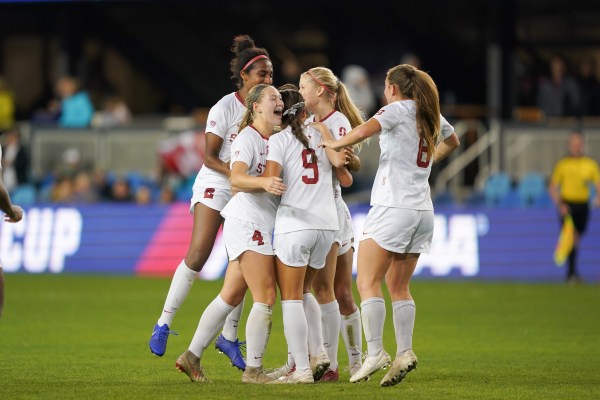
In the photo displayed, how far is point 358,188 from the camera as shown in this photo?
2367 cm

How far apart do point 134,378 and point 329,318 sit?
4.94 ft

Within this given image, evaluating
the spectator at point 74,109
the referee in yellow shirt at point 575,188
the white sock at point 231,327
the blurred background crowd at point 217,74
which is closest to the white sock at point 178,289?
the white sock at point 231,327

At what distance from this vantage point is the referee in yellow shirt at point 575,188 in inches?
784

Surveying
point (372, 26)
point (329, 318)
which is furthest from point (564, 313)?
point (372, 26)

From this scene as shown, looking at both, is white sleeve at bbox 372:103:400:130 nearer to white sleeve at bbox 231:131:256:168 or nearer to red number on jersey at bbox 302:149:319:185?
red number on jersey at bbox 302:149:319:185

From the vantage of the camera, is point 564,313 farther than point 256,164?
Yes

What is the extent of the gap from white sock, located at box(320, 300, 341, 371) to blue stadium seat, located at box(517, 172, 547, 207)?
12502mm

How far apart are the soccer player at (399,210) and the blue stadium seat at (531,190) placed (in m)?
12.6

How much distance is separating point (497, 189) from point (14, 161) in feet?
28.4

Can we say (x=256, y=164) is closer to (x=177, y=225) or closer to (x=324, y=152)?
(x=324, y=152)

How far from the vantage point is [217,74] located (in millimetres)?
30734

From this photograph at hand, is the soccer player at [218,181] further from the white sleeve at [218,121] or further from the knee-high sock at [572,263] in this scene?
the knee-high sock at [572,263]

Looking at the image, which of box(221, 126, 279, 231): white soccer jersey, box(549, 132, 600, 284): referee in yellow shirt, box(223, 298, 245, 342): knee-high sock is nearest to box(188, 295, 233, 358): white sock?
box(221, 126, 279, 231): white soccer jersey

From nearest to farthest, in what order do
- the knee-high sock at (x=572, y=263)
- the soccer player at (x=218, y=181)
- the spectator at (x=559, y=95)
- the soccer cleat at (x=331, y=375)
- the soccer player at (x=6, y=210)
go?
the soccer player at (x=6, y=210), the soccer cleat at (x=331, y=375), the soccer player at (x=218, y=181), the knee-high sock at (x=572, y=263), the spectator at (x=559, y=95)
